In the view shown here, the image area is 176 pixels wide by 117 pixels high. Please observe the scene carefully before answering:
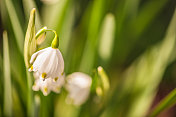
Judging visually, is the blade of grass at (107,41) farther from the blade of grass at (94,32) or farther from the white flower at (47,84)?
the white flower at (47,84)

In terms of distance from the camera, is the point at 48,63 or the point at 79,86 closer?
the point at 48,63

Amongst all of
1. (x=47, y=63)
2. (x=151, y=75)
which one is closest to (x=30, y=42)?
(x=47, y=63)

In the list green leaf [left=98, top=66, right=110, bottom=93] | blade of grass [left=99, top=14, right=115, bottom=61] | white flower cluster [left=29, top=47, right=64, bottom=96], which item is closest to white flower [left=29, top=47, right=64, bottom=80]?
white flower cluster [left=29, top=47, right=64, bottom=96]

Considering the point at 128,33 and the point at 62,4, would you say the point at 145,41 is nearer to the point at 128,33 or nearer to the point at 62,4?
the point at 128,33

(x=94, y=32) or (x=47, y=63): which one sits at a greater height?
(x=94, y=32)

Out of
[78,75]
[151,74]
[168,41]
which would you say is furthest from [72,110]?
[168,41]

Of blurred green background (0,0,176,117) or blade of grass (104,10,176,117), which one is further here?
blade of grass (104,10,176,117)

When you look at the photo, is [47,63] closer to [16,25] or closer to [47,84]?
[47,84]

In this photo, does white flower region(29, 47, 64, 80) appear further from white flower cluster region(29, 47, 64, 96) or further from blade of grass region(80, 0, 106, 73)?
blade of grass region(80, 0, 106, 73)
